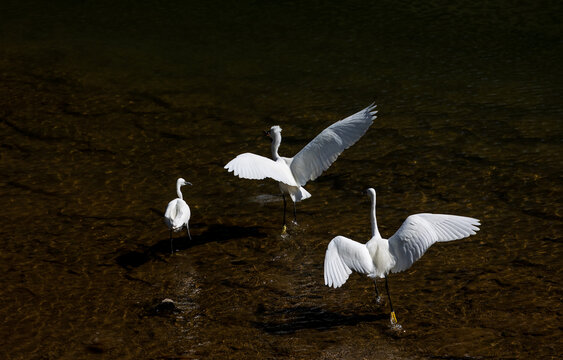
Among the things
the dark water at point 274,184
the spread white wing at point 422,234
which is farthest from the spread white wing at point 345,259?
the dark water at point 274,184

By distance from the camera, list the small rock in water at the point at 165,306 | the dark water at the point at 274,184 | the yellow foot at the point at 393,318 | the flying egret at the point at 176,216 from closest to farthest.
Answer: the yellow foot at the point at 393,318, the dark water at the point at 274,184, the small rock in water at the point at 165,306, the flying egret at the point at 176,216

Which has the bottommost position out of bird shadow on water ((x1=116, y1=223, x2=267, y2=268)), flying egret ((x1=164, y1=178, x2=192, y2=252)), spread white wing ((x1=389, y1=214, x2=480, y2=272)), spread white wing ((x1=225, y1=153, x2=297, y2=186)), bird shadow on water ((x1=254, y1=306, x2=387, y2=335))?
bird shadow on water ((x1=116, y1=223, x2=267, y2=268))

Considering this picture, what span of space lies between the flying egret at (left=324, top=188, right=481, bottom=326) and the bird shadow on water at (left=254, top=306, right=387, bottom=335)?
0.36 m

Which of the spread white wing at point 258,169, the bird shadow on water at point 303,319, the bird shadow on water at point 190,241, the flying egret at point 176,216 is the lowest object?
the bird shadow on water at point 190,241

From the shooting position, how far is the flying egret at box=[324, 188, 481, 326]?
6461 mm

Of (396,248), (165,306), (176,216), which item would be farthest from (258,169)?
(396,248)

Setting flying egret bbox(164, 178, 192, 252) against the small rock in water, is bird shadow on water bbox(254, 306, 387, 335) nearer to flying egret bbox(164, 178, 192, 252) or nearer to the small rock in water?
the small rock in water

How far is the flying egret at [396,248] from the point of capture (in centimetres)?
646

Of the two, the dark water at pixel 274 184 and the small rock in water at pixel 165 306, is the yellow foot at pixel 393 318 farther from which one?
the small rock in water at pixel 165 306

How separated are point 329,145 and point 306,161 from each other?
406 millimetres

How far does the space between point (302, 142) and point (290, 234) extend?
2927 mm

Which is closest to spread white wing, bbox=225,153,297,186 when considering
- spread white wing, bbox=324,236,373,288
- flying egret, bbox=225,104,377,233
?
flying egret, bbox=225,104,377,233

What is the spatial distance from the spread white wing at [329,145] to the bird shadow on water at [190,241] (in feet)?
2.99

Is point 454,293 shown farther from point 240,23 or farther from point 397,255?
point 240,23
